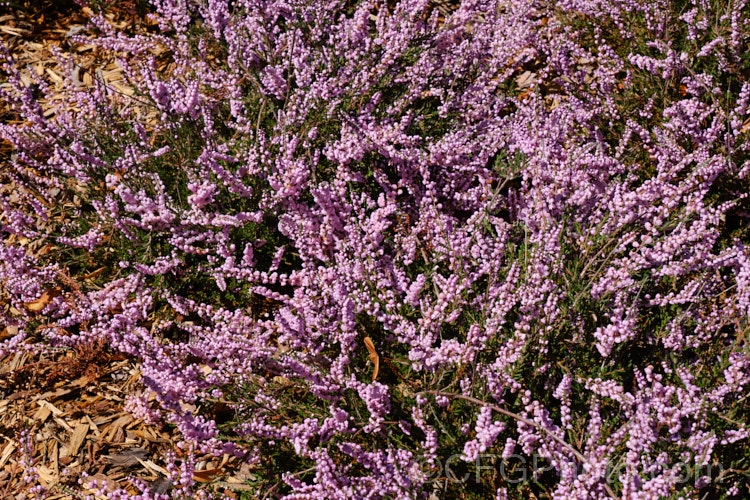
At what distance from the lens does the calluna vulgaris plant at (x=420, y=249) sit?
2529 millimetres

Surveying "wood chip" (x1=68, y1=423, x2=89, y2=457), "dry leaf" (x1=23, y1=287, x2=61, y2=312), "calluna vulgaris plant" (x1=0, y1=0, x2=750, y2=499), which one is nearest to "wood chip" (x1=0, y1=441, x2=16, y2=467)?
"wood chip" (x1=68, y1=423, x2=89, y2=457)

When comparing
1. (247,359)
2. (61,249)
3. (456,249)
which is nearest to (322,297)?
(247,359)

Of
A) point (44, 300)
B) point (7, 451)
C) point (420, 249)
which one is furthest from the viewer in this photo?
point (44, 300)

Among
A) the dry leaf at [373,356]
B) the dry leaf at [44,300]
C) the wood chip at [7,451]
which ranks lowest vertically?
the wood chip at [7,451]

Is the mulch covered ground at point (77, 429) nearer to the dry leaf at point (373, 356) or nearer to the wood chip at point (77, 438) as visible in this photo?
the wood chip at point (77, 438)

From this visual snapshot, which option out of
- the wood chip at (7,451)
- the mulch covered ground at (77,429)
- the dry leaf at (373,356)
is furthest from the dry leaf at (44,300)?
the dry leaf at (373,356)

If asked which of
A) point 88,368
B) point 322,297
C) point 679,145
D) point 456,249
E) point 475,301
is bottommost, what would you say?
point 88,368

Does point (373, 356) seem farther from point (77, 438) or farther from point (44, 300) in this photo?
point (44, 300)

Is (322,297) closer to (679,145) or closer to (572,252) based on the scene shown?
(572,252)

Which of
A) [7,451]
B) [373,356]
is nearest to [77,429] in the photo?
[7,451]

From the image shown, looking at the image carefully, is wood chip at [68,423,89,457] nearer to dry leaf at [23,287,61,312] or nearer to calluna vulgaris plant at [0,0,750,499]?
calluna vulgaris plant at [0,0,750,499]

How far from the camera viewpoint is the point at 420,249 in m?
3.20

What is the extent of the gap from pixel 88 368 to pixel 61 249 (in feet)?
2.49

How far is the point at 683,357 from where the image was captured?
112 inches
